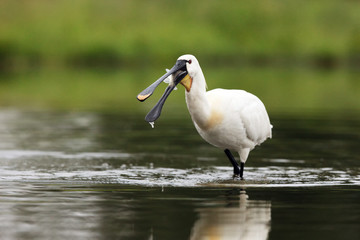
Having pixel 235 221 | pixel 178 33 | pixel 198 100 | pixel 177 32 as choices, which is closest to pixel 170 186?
pixel 198 100

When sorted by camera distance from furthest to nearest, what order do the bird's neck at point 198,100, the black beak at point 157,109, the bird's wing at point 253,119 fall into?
the bird's wing at point 253,119 → the bird's neck at point 198,100 → the black beak at point 157,109

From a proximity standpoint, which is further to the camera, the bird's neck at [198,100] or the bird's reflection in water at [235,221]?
the bird's neck at [198,100]

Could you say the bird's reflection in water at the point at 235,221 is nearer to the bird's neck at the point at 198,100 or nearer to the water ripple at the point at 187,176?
the bird's neck at the point at 198,100

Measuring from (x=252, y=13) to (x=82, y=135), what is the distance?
438ft

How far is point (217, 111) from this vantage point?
12.7m

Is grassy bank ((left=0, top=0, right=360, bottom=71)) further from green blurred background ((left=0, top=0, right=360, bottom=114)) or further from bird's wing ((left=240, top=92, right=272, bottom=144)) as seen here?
bird's wing ((left=240, top=92, right=272, bottom=144))

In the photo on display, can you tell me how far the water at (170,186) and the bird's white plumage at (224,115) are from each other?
0.61 meters

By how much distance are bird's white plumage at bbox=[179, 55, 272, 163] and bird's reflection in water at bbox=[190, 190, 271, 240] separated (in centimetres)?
181

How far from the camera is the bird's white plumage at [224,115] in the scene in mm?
12281

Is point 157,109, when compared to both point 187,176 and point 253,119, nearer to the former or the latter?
point 187,176

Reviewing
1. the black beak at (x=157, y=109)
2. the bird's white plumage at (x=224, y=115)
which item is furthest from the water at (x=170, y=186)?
the black beak at (x=157, y=109)

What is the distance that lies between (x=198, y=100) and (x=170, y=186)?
122 centimetres

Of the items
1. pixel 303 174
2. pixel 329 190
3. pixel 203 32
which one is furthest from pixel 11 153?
pixel 203 32

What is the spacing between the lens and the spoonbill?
478 inches
